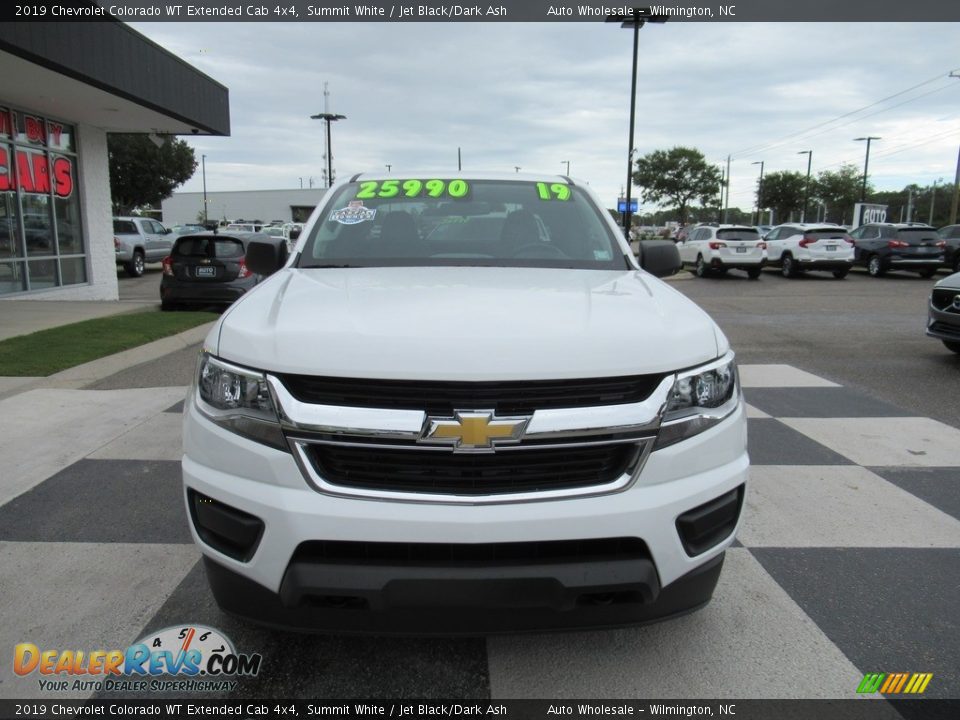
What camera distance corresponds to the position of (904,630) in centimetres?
261

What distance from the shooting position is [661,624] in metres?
2.64

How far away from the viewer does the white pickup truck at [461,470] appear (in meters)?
1.92

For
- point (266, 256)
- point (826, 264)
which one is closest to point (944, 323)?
point (266, 256)

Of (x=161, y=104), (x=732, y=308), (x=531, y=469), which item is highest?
(x=161, y=104)

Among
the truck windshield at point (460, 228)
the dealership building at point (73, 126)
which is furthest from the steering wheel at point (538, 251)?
the dealership building at point (73, 126)

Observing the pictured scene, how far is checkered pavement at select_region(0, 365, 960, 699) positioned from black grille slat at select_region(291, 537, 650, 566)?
58cm

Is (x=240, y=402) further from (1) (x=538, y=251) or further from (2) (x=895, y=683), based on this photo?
(2) (x=895, y=683)

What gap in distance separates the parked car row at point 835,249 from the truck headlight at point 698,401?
1886 cm

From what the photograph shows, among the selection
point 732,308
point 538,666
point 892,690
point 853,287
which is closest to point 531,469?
point 538,666

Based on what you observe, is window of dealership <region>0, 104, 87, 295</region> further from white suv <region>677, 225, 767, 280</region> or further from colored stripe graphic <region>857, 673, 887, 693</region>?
white suv <region>677, 225, 767, 280</region>

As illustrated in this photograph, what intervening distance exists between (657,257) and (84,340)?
7.73 metres

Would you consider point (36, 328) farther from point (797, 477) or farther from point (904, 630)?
point (904, 630)

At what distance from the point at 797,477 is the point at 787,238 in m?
20.1

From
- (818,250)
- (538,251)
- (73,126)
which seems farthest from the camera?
(818,250)
